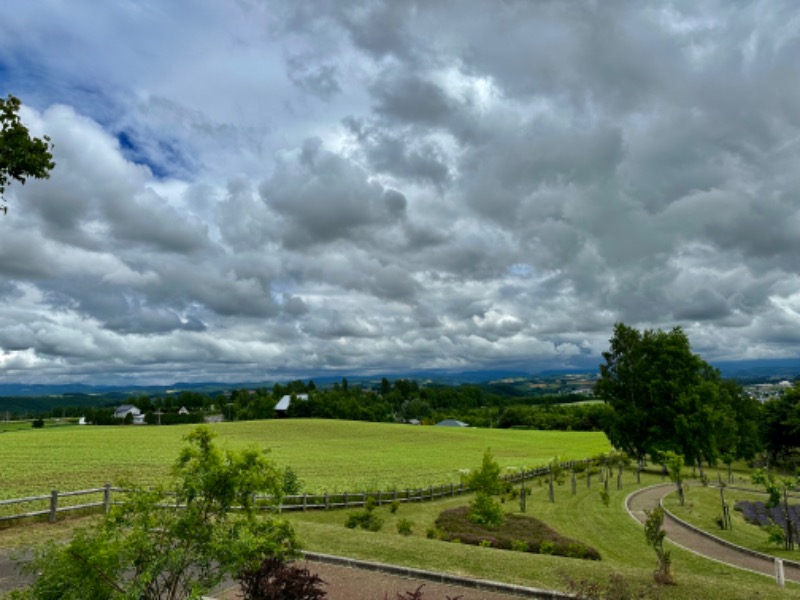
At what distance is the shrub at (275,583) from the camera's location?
8.62 metres

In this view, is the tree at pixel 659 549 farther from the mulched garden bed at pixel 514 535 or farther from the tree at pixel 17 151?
the tree at pixel 17 151

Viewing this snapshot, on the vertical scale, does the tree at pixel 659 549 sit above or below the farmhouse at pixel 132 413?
above

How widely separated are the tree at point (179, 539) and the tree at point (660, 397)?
40754mm

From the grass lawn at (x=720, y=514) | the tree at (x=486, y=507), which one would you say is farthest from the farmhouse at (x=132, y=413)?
the grass lawn at (x=720, y=514)

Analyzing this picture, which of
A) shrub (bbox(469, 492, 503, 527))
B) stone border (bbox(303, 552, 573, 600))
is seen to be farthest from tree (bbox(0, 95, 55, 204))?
shrub (bbox(469, 492, 503, 527))

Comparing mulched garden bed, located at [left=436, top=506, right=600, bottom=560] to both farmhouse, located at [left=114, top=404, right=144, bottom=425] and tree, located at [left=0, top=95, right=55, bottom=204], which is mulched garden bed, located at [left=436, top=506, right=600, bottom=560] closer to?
tree, located at [left=0, top=95, right=55, bottom=204]

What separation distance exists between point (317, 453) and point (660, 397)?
115 ft

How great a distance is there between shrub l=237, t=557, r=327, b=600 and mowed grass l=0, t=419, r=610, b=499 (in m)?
2.74

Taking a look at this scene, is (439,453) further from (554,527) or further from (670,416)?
(554,527)

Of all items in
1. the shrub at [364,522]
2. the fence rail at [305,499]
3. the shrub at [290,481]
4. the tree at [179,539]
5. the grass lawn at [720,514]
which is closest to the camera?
the tree at [179,539]

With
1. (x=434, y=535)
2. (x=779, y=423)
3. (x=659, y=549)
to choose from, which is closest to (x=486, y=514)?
(x=434, y=535)

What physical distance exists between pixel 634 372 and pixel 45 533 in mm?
47035

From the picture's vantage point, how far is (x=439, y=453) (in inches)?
2537

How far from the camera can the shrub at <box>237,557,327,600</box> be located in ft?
28.3
